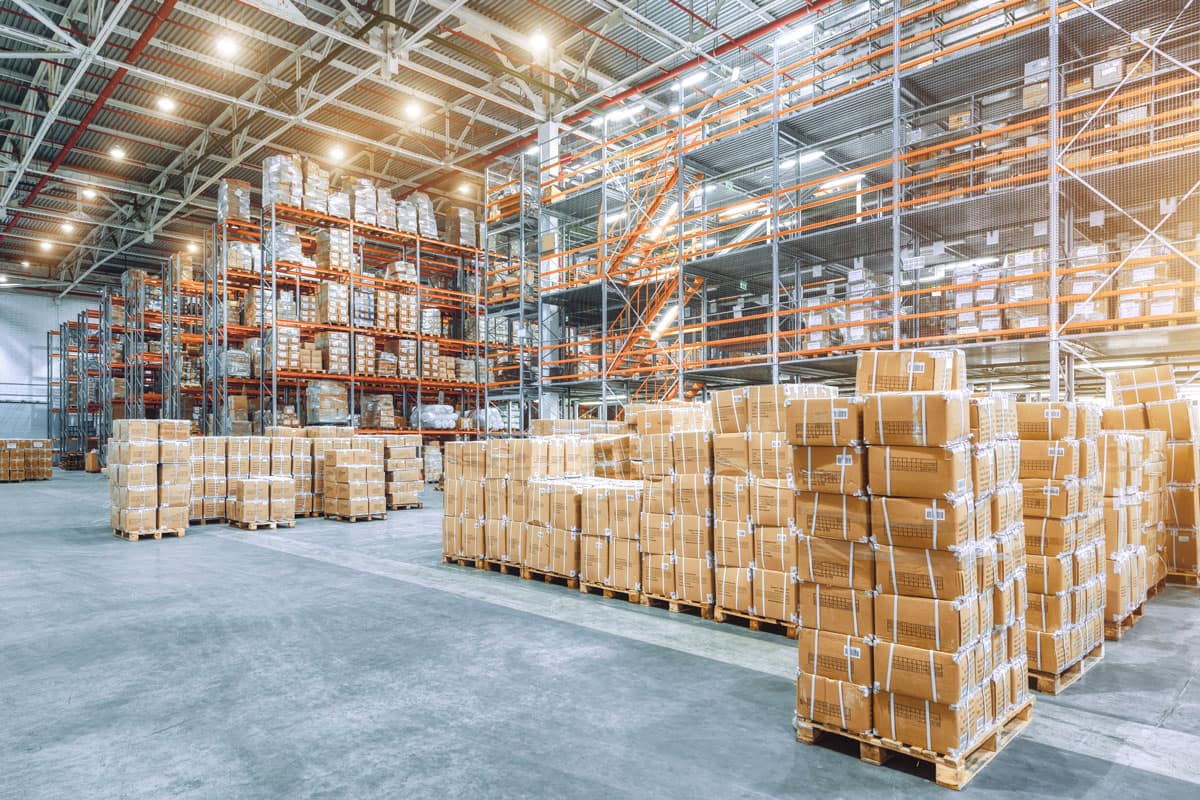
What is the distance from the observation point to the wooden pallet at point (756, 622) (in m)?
5.65

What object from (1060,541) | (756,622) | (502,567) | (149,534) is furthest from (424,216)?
(1060,541)

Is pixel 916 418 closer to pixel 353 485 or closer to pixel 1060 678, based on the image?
pixel 1060 678

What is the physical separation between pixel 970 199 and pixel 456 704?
29.8 ft

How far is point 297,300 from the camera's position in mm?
17828

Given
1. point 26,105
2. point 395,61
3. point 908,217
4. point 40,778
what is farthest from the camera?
point 26,105

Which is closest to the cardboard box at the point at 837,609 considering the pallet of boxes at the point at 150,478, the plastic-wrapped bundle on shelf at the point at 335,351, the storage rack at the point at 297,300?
the pallet of boxes at the point at 150,478

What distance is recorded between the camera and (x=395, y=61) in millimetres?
14148

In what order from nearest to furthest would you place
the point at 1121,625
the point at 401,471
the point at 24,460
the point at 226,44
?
the point at 1121,625
the point at 226,44
the point at 401,471
the point at 24,460

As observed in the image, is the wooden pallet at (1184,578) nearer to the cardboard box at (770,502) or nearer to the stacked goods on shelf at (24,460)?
the cardboard box at (770,502)

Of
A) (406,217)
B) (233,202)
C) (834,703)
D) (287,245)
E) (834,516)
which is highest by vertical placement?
(406,217)

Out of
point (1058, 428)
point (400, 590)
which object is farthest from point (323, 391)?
point (1058, 428)

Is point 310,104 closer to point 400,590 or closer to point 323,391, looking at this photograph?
point 323,391

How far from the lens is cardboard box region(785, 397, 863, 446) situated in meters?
3.69

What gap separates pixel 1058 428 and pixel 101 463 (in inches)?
1305
